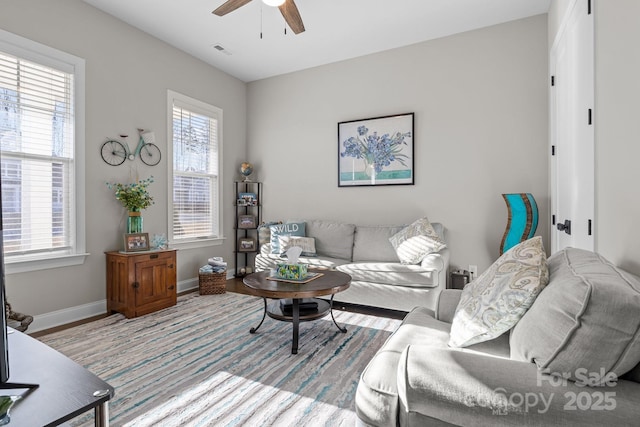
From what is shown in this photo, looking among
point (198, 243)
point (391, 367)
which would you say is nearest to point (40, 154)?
point (198, 243)

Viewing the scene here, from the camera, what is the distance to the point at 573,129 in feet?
7.72

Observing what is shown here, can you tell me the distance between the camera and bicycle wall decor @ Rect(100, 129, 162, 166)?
340 centimetres

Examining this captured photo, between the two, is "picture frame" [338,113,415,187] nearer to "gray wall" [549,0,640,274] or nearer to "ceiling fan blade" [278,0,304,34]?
"ceiling fan blade" [278,0,304,34]

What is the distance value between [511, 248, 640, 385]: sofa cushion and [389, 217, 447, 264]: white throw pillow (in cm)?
230

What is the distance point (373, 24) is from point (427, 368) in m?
3.68

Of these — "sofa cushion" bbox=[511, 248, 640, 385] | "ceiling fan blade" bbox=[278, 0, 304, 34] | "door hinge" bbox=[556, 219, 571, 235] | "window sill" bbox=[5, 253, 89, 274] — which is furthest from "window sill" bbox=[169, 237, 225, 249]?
"door hinge" bbox=[556, 219, 571, 235]

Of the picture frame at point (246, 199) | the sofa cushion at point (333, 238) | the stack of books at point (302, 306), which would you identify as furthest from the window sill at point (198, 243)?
the stack of books at point (302, 306)

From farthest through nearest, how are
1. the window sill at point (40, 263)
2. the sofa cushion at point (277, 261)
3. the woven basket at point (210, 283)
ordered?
the woven basket at point (210, 283) → the sofa cushion at point (277, 261) → the window sill at point (40, 263)

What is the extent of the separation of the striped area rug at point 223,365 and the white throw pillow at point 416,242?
72 centimetres

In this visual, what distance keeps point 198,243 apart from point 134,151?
1.44 meters

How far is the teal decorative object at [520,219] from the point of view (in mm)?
3176

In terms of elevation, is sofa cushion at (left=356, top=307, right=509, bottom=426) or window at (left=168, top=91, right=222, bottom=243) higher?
window at (left=168, top=91, right=222, bottom=243)

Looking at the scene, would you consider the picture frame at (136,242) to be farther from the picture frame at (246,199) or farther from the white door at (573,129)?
the white door at (573,129)

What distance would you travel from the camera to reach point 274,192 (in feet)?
16.7
